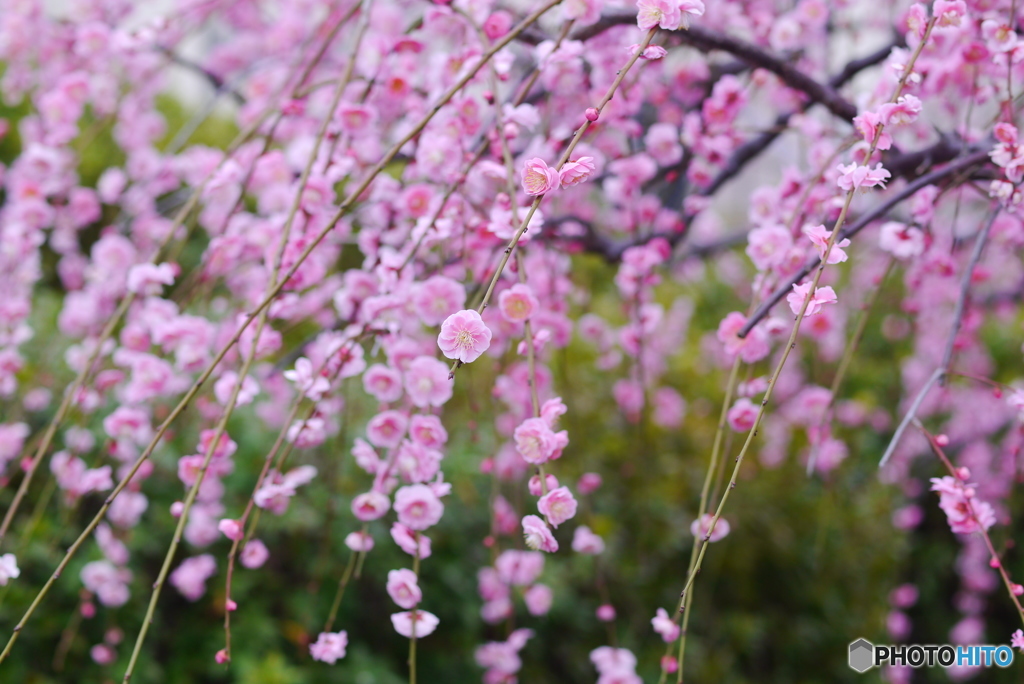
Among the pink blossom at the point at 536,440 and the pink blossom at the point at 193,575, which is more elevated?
the pink blossom at the point at 536,440

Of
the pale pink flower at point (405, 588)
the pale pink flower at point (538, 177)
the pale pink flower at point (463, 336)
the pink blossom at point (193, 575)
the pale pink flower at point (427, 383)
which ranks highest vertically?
the pale pink flower at point (538, 177)

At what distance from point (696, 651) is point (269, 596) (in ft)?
4.06

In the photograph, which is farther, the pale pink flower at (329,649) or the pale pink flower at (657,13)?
the pale pink flower at (329,649)

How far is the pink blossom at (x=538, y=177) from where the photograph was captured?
0.69 metres

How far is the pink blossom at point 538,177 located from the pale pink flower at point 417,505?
0.41m

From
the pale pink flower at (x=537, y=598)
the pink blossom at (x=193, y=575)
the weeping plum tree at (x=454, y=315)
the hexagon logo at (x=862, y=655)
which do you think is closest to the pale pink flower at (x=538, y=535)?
the weeping plum tree at (x=454, y=315)

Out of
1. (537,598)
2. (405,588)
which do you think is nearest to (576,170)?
(405,588)

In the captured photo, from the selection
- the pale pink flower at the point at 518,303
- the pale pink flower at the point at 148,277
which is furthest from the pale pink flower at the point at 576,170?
the pale pink flower at the point at 148,277

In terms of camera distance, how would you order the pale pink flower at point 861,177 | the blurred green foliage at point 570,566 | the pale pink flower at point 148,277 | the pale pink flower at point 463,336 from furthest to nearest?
the blurred green foliage at point 570,566 → the pale pink flower at point 148,277 → the pale pink flower at point 861,177 → the pale pink flower at point 463,336

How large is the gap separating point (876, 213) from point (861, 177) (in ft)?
0.70

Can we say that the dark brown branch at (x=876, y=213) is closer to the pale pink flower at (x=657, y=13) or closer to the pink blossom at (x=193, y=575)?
the pale pink flower at (x=657, y=13)

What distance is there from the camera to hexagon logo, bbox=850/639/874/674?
1.89 m

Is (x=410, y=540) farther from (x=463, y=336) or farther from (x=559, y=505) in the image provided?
(x=463, y=336)

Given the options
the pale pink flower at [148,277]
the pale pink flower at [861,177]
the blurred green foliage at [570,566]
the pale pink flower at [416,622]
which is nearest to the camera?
the pale pink flower at [861,177]
